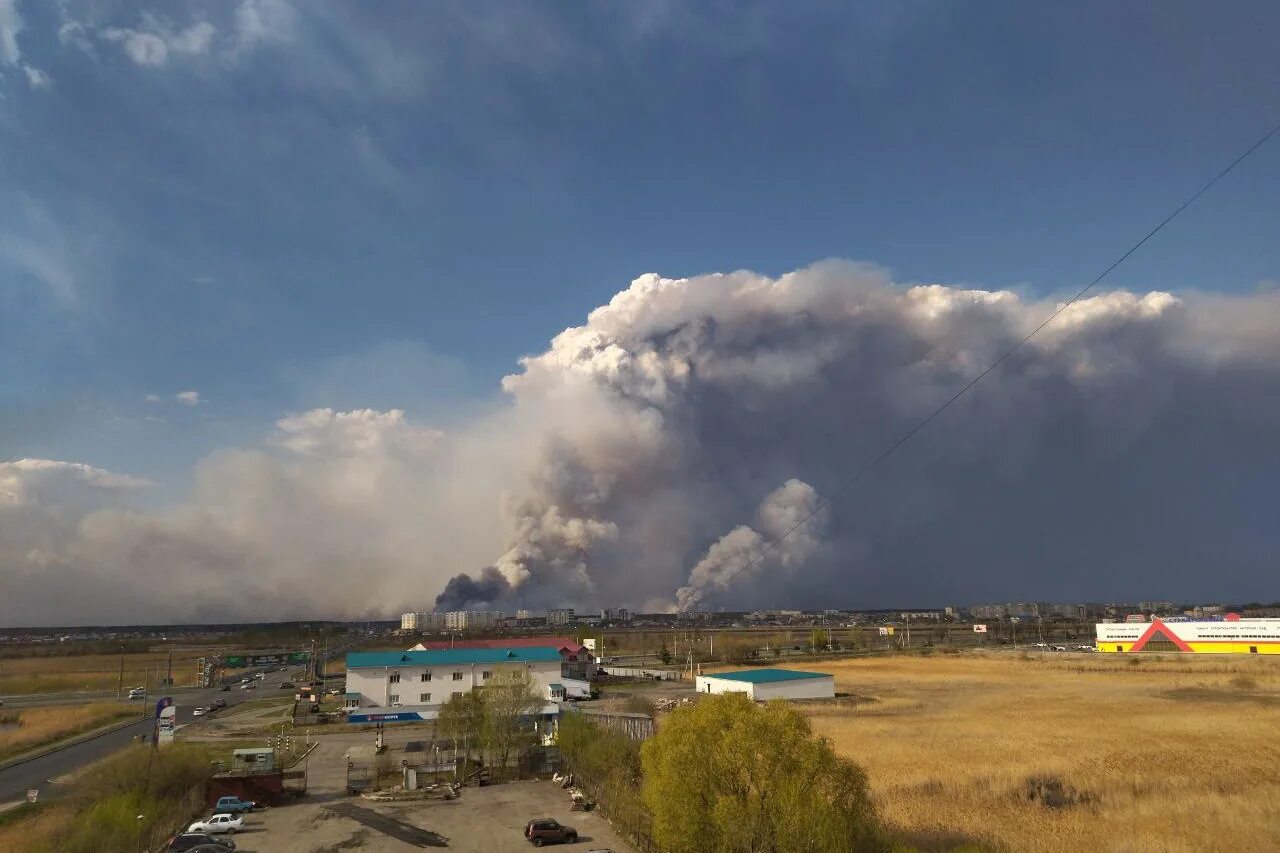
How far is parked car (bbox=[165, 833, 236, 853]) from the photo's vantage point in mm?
29156

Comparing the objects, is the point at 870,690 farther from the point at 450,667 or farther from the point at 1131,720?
the point at 450,667

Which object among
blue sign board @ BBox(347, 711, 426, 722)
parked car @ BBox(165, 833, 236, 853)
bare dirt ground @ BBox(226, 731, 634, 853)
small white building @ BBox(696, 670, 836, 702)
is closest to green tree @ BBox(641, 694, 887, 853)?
bare dirt ground @ BBox(226, 731, 634, 853)

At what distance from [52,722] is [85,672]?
2793 inches

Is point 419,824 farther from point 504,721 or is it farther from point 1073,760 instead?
point 1073,760

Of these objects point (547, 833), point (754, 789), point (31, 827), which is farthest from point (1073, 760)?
point (31, 827)

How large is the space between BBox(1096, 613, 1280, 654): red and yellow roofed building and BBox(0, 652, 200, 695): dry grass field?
164501mm

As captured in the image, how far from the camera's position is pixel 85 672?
12775 centimetres

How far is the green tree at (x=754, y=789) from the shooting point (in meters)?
21.1

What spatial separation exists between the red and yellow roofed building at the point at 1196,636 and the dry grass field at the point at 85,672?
165 m

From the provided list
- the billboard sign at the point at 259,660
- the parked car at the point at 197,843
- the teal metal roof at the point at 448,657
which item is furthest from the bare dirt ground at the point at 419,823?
the billboard sign at the point at 259,660

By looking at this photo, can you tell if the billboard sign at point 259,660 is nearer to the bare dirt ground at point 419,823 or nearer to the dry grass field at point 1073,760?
the dry grass field at point 1073,760

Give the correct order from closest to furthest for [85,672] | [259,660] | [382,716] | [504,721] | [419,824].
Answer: [419,824] → [504,721] → [382,716] → [85,672] → [259,660]

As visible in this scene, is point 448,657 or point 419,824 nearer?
point 419,824

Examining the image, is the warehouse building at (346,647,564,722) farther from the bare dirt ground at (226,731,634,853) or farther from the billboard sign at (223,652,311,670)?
the billboard sign at (223,652,311,670)
